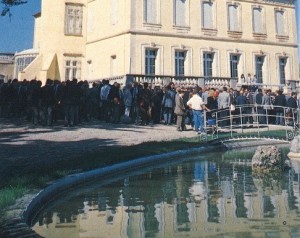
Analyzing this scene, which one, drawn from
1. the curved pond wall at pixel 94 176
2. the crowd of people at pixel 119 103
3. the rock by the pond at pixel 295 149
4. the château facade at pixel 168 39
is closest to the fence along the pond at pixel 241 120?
the crowd of people at pixel 119 103

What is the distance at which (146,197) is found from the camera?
575 centimetres

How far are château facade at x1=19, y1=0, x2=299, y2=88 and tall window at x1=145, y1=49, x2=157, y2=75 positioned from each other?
44mm

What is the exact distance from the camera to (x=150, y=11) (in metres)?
27.9

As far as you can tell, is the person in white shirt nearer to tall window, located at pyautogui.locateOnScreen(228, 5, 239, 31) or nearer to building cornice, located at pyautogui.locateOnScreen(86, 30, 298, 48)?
building cornice, located at pyautogui.locateOnScreen(86, 30, 298, 48)

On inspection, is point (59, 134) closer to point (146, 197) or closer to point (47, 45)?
point (146, 197)

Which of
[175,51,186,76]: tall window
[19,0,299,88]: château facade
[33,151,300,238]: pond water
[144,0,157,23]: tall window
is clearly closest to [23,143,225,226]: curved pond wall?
[33,151,300,238]: pond water

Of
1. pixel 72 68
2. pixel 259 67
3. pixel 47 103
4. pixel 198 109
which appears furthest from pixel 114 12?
pixel 198 109

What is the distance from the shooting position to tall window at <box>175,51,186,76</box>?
28953mm

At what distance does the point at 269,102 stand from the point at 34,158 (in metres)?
12.4

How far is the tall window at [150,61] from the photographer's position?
28.0 meters

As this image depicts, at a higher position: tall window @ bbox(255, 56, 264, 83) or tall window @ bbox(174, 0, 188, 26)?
tall window @ bbox(174, 0, 188, 26)

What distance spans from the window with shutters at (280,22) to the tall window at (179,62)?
30.3ft

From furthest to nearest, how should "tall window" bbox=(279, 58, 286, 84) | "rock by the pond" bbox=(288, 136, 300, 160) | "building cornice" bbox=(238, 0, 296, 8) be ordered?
"tall window" bbox=(279, 58, 286, 84) → "building cornice" bbox=(238, 0, 296, 8) → "rock by the pond" bbox=(288, 136, 300, 160)

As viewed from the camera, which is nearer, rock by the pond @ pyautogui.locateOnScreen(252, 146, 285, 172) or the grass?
the grass
